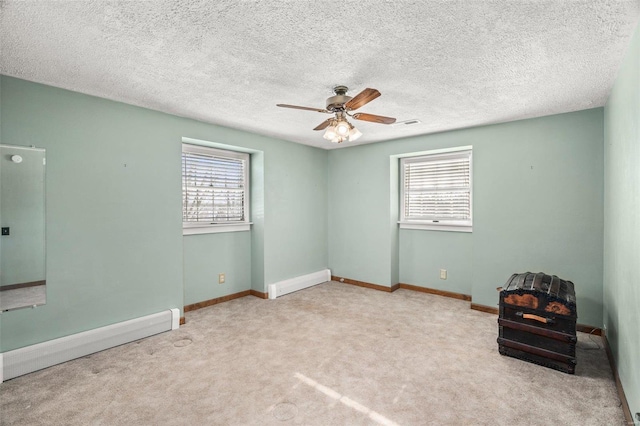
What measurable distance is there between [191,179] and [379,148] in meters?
2.91

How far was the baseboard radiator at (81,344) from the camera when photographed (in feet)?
8.20

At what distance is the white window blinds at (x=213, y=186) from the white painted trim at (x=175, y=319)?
1.17 m

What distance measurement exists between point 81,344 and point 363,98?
3.28 m

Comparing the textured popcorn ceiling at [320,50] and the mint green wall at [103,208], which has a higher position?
the textured popcorn ceiling at [320,50]

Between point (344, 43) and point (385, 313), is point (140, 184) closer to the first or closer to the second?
point (344, 43)

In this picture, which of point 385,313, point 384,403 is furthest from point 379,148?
point 384,403

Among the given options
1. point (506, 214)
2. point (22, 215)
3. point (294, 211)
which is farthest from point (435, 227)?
point (22, 215)

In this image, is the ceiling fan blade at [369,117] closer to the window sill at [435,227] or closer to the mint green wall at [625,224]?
the mint green wall at [625,224]

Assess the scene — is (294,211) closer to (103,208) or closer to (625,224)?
(103,208)

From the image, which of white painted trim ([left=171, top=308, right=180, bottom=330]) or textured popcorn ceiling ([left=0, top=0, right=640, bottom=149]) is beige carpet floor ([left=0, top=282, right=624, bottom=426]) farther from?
textured popcorn ceiling ([left=0, top=0, right=640, bottom=149])

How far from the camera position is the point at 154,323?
3320 mm

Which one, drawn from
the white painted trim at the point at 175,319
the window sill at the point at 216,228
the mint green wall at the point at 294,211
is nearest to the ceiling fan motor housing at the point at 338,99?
the mint green wall at the point at 294,211

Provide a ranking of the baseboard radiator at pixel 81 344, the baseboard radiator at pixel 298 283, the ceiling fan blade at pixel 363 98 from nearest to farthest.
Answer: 1. the ceiling fan blade at pixel 363 98
2. the baseboard radiator at pixel 81 344
3. the baseboard radiator at pixel 298 283

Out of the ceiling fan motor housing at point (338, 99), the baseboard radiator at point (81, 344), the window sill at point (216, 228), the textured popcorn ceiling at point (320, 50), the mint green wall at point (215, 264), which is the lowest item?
the baseboard radiator at point (81, 344)
